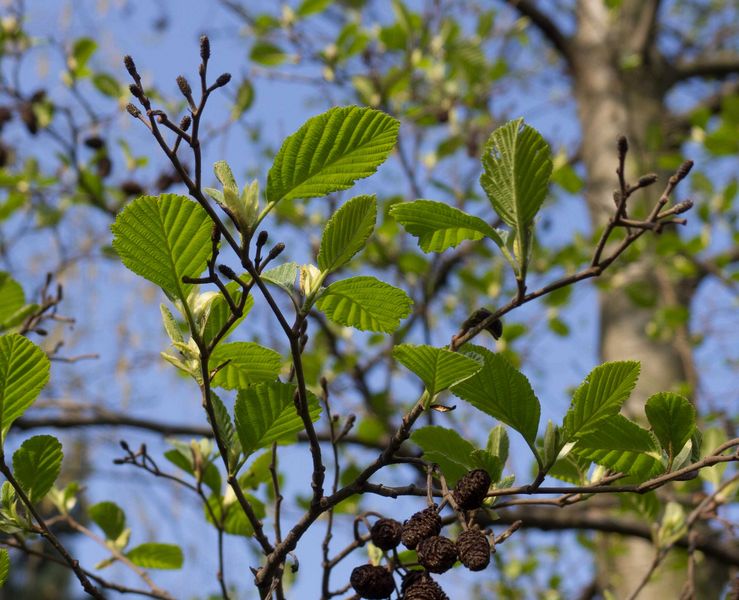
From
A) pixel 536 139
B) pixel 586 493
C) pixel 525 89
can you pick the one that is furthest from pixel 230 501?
pixel 525 89

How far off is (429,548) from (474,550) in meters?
0.04

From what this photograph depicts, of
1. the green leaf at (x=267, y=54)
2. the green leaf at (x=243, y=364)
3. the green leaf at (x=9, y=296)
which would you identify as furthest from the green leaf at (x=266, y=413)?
the green leaf at (x=267, y=54)

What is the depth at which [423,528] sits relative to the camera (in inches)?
26.7

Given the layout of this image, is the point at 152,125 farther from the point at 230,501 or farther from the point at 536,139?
the point at 230,501

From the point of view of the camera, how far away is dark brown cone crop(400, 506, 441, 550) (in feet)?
2.22

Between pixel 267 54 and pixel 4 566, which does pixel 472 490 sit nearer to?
pixel 4 566

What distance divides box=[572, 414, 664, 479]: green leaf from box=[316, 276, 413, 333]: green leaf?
0.20 m

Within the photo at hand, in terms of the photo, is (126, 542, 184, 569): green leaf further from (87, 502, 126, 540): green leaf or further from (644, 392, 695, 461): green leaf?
(644, 392, 695, 461): green leaf

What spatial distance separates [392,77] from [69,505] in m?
1.89

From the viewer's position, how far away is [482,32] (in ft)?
10.2

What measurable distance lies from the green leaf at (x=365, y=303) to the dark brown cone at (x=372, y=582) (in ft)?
0.71

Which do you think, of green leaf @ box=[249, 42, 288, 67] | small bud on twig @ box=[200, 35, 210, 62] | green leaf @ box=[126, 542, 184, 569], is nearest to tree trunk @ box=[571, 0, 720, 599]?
green leaf @ box=[249, 42, 288, 67]

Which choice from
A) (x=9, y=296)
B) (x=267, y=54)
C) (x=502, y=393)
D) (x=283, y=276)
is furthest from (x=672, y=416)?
(x=267, y=54)

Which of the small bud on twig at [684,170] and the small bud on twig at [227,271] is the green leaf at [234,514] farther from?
the small bud on twig at [684,170]
